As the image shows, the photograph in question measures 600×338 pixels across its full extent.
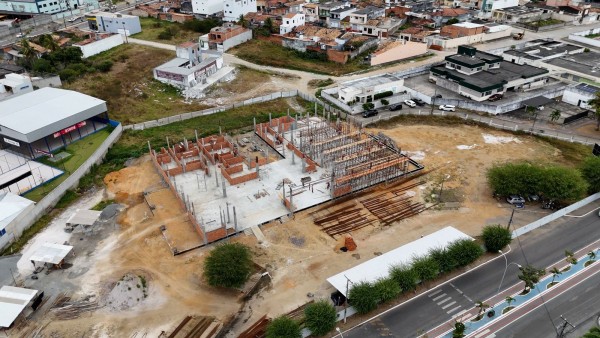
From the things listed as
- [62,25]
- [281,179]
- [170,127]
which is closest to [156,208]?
[281,179]

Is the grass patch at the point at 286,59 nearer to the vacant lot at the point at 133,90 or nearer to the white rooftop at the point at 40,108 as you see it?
the vacant lot at the point at 133,90

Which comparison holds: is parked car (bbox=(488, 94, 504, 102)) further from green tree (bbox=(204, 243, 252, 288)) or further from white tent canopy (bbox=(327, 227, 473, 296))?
green tree (bbox=(204, 243, 252, 288))

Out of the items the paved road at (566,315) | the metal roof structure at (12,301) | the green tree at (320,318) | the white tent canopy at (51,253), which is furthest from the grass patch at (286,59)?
the metal roof structure at (12,301)

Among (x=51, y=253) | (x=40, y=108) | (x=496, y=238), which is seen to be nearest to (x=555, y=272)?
(x=496, y=238)

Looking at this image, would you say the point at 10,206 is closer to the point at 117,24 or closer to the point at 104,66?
the point at 104,66

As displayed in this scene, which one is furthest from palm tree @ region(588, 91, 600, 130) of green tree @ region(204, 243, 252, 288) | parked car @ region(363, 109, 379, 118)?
green tree @ region(204, 243, 252, 288)

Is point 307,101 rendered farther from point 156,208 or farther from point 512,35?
point 512,35
